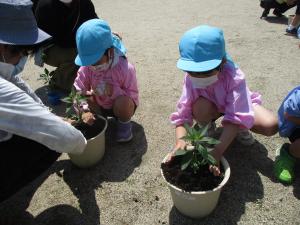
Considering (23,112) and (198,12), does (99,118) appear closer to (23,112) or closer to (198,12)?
(23,112)

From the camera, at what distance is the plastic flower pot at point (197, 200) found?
1.69 metres

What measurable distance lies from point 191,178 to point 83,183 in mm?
793

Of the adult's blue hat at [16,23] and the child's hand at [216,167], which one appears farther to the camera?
the child's hand at [216,167]

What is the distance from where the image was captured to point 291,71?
326 cm

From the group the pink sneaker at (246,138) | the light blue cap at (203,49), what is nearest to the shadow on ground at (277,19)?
the pink sneaker at (246,138)

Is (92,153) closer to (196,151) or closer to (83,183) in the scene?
(83,183)

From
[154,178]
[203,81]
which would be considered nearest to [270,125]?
[203,81]

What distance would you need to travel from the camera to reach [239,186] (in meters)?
2.07

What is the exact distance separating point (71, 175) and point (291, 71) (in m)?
2.30

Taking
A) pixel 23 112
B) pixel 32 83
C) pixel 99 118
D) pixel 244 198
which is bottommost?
pixel 32 83

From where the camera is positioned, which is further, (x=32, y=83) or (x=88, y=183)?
(x=32, y=83)

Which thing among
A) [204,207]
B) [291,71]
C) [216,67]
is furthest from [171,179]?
[291,71]

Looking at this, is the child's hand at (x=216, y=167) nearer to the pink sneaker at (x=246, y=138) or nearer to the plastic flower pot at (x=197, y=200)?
the plastic flower pot at (x=197, y=200)

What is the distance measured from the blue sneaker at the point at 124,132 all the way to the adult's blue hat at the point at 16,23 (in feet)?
3.39
